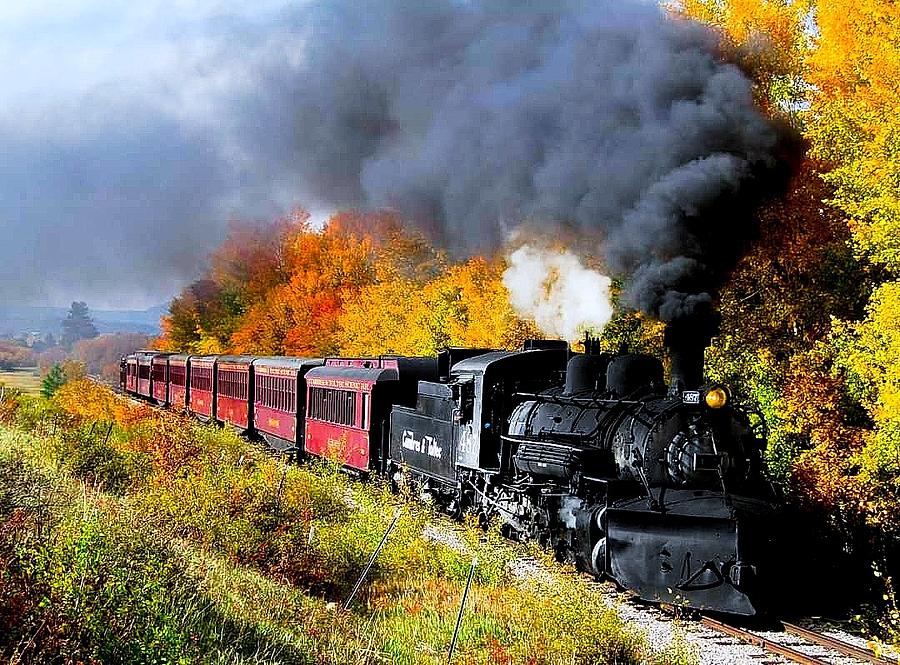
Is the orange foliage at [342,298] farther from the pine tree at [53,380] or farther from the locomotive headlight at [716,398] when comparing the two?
the locomotive headlight at [716,398]

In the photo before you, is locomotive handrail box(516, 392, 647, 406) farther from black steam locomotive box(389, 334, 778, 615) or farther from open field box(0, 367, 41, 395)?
open field box(0, 367, 41, 395)

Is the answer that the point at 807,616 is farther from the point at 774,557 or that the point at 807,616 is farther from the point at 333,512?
the point at 333,512

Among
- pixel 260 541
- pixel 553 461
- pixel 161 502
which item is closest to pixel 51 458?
pixel 161 502

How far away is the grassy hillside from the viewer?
659cm

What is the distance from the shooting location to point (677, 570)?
9.38m

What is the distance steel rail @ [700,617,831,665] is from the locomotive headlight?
7.38 feet

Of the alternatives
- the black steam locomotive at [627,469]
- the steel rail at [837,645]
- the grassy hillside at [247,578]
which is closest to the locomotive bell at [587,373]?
the black steam locomotive at [627,469]

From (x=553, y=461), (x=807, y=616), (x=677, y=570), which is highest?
(x=553, y=461)

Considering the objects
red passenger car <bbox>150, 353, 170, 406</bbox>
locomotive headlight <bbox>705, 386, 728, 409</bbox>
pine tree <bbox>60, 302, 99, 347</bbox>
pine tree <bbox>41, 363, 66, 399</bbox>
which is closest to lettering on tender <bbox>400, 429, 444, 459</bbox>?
locomotive headlight <bbox>705, 386, 728, 409</bbox>

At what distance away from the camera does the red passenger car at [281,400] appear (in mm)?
21797

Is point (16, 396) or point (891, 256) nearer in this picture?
point (891, 256)

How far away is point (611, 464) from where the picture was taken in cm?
1060

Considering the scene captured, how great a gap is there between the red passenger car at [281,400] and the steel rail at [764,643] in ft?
45.3

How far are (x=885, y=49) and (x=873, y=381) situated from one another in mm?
4501
